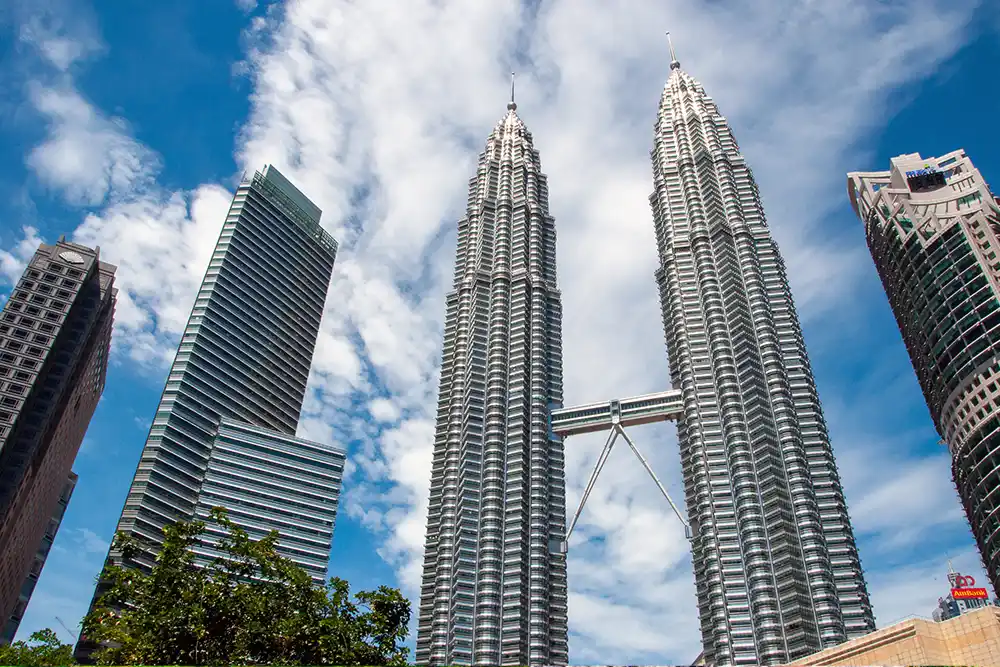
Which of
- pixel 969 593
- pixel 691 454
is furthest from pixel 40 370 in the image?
pixel 969 593

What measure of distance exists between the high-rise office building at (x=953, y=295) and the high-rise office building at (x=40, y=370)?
145398 mm

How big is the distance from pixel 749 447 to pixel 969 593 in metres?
51.4

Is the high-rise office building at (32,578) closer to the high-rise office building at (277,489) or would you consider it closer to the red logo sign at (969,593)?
the high-rise office building at (277,489)

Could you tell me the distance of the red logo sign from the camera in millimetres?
92531

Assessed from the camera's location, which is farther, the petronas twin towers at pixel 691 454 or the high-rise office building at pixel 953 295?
the petronas twin towers at pixel 691 454

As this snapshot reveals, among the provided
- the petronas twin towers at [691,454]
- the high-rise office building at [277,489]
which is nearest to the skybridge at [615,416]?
the petronas twin towers at [691,454]

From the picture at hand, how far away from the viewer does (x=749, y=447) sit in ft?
469

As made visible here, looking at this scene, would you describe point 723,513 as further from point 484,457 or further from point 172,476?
point 172,476

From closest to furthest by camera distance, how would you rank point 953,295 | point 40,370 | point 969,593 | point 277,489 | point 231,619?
point 231,619, point 969,593, point 953,295, point 40,370, point 277,489

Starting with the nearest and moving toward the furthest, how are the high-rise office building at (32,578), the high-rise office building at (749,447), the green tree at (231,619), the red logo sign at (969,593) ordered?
the green tree at (231,619) → the red logo sign at (969,593) → the high-rise office building at (749,447) → the high-rise office building at (32,578)

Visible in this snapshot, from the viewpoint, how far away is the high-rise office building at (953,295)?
11319 centimetres

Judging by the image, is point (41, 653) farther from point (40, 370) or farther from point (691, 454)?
point (691, 454)

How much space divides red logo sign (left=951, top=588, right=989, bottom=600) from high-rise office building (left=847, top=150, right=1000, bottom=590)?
14925 millimetres

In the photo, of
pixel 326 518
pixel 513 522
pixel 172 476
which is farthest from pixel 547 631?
pixel 172 476
